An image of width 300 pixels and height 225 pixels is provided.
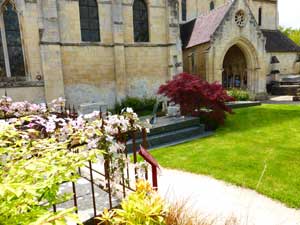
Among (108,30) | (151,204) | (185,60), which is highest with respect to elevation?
(108,30)

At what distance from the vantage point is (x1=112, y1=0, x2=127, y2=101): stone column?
594 inches

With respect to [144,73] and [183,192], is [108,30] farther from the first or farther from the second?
[183,192]

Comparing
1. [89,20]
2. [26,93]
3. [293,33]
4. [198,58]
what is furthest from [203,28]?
[293,33]

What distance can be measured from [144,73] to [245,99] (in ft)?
26.0

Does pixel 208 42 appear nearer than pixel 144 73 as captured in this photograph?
No

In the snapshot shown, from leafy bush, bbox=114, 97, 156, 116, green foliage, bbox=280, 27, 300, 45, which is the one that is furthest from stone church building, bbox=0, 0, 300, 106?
green foliage, bbox=280, 27, 300, 45

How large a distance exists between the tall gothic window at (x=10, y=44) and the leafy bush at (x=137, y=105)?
623 cm

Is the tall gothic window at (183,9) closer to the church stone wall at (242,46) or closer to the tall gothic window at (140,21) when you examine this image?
the church stone wall at (242,46)

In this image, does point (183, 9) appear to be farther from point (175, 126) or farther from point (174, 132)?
point (174, 132)

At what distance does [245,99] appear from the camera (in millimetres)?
17797

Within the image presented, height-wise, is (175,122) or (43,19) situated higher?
(43,19)

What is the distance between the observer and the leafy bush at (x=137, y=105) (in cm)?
1553

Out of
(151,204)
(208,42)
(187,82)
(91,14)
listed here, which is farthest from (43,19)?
(151,204)

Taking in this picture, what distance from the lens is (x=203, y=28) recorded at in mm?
19969
